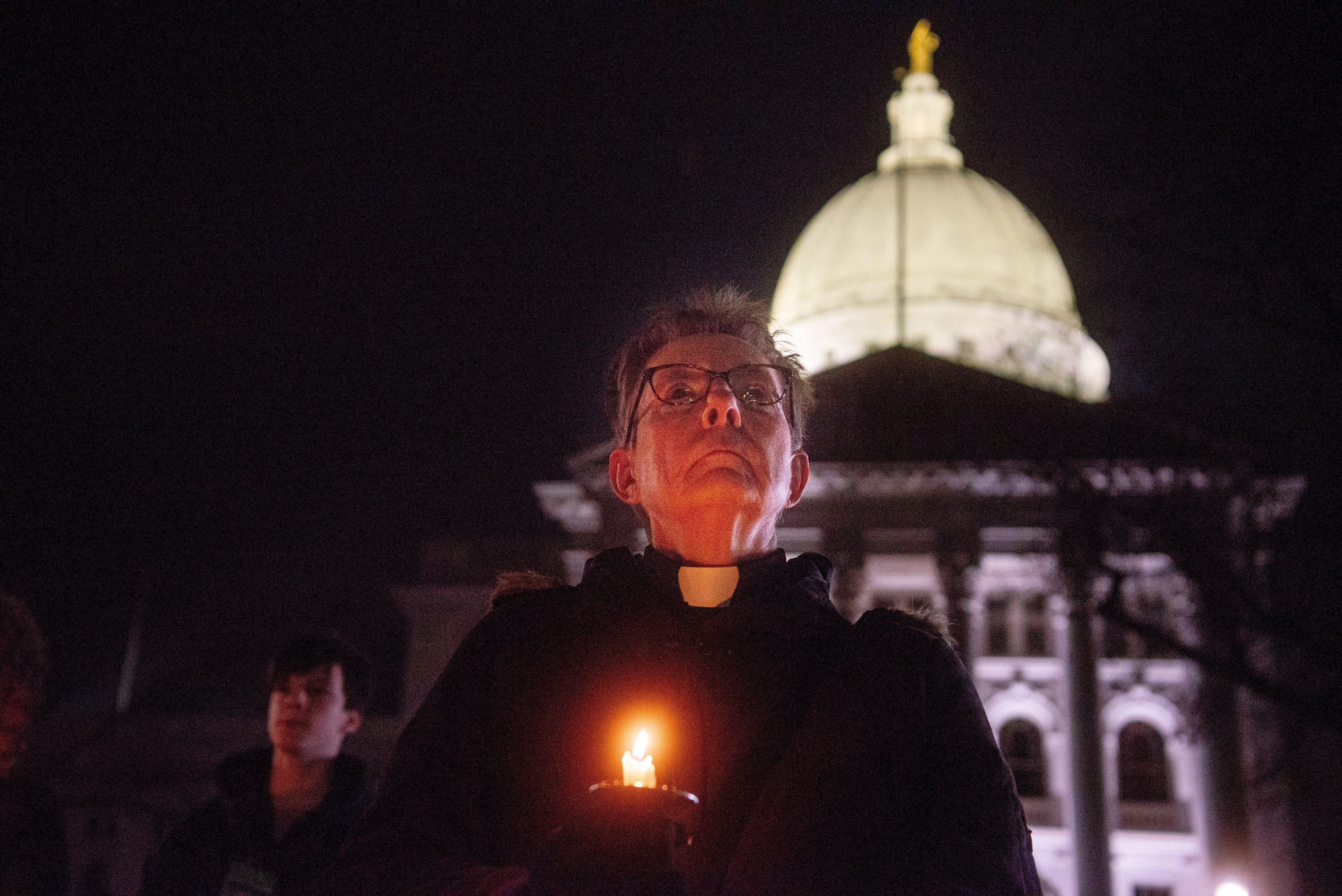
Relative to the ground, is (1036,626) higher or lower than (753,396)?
higher

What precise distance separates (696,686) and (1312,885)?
87.9 feet

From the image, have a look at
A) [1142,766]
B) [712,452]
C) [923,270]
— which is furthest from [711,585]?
[923,270]

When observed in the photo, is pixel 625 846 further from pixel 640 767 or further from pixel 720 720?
pixel 720 720

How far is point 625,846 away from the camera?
149cm

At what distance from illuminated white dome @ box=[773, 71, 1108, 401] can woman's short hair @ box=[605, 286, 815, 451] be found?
35704 millimetres

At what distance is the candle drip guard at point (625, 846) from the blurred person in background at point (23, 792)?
319 centimetres

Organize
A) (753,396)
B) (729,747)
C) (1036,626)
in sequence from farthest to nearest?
(1036,626) < (753,396) < (729,747)

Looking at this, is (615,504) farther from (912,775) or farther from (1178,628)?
(912,775)

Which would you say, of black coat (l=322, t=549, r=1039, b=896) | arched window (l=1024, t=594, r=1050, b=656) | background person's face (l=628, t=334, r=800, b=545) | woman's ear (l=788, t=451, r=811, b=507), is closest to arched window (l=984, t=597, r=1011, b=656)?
arched window (l=1024, t=594, r=1050, b=656)

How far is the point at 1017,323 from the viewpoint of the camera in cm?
4066

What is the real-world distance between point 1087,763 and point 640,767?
89.4 feet

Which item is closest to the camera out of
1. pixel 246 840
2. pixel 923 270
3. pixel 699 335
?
pixel 699 335

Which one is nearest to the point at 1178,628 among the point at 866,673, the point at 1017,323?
the point at 1017,323

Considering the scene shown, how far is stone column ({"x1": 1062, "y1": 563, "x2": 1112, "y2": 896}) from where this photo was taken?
2509 cm
